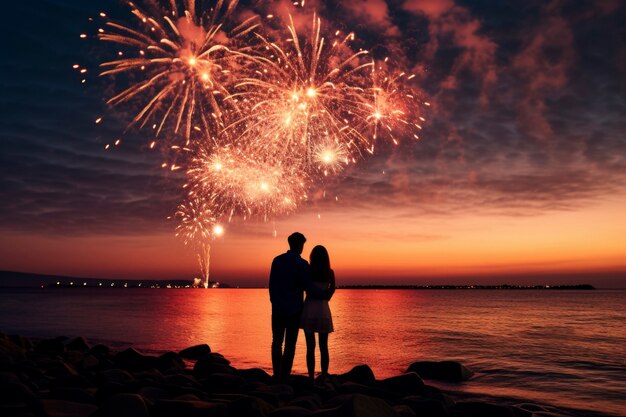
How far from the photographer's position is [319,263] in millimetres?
10680

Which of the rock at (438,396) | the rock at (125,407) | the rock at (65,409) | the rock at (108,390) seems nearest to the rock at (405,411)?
the rock at (438,396)

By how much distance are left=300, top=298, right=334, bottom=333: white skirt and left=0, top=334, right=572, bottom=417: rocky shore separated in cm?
134

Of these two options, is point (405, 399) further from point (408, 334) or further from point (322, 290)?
point (408, 334)

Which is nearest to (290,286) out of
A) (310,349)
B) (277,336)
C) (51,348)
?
(277,336)

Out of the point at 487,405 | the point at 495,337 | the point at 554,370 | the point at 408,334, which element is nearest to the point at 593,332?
the point at 495,337

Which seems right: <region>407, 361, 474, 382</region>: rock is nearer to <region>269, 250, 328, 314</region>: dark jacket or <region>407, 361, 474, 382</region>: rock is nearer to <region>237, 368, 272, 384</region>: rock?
<region>237, 368, 272, 384</region>: rock

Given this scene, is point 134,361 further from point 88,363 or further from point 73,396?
point 73,396

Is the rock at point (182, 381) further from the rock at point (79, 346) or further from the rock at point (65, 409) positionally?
the rock at point (79, 346)

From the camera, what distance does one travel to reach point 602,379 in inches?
832

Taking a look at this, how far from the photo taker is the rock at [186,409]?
7.77 metres

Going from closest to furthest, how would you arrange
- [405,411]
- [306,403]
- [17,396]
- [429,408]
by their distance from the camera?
[17,396] → [306,403] → [405,411] → [429,408]

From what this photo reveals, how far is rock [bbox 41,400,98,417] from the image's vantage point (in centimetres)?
761

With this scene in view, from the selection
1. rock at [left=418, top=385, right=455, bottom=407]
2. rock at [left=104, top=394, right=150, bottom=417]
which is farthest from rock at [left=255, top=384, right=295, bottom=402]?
rock at [left=104, top=394, right=150, bottom=417]

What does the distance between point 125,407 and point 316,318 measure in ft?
14.3
